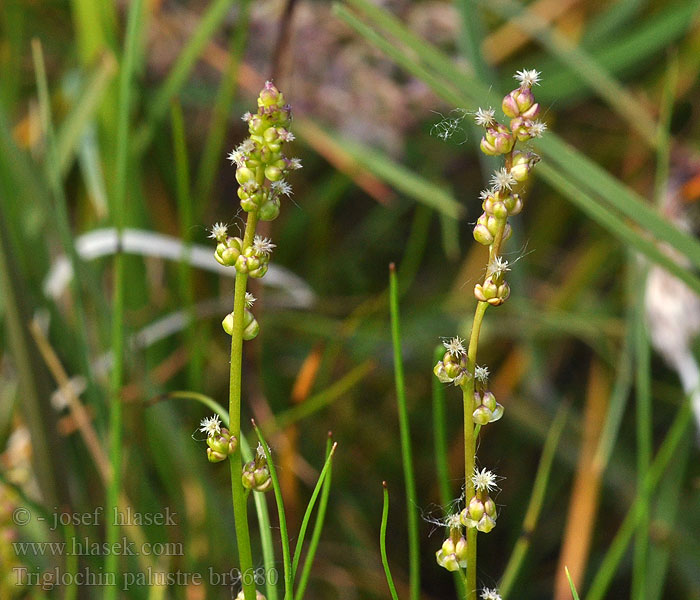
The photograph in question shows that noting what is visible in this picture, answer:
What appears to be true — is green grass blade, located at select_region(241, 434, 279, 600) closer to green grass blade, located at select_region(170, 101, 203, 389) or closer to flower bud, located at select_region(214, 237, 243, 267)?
flower bud, located at select_region(214, 237, 243, 267)

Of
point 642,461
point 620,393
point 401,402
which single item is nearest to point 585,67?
point 620,393

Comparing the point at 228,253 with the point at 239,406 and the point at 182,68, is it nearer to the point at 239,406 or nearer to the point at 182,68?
the point at 239,406

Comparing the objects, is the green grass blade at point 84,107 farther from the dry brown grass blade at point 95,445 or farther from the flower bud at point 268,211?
the flower bud at point 268,211

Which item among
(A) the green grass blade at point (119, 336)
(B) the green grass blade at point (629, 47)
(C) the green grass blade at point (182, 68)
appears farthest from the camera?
(B) the green grass blade at point (629, 47)

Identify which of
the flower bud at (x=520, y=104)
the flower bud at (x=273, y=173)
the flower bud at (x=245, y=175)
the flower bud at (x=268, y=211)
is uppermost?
the flower bud at (x=520, y=104)

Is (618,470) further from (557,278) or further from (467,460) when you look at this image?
(467,460)

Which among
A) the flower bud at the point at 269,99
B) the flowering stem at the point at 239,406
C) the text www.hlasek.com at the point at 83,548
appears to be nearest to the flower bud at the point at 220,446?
the flowering stem at the point at 239,406
